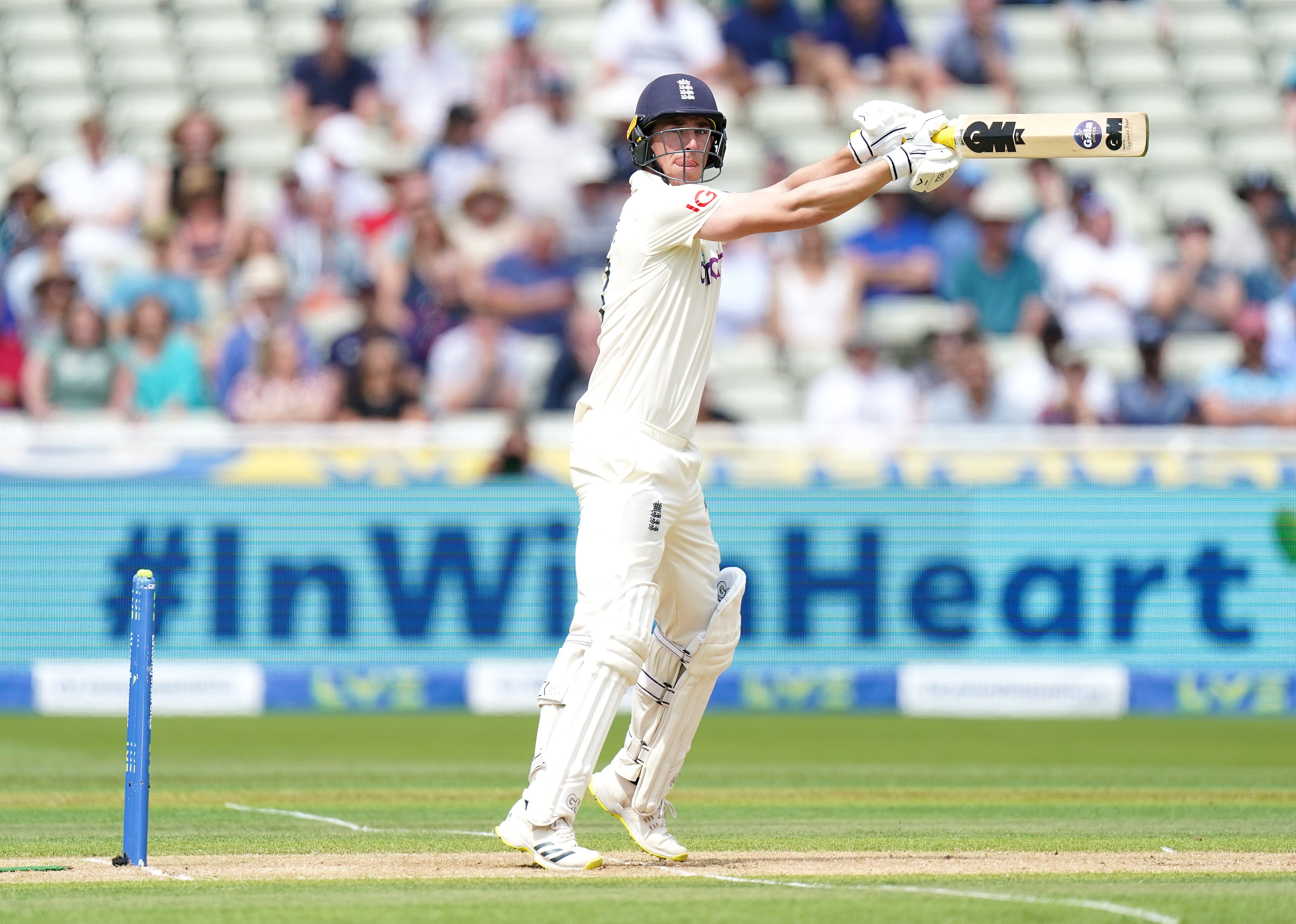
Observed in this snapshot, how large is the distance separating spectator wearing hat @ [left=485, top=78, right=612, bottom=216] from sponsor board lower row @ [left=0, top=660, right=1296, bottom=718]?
453 centimetres

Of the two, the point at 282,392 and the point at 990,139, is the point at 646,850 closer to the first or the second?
the point at 990,139

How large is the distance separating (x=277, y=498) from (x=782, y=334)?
4.24 metres

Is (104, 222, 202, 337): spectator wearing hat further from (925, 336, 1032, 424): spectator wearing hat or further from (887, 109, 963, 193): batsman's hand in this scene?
(887, 109, 963, 193): batsman's hand

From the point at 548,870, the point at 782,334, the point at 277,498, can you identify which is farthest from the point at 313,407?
the point at 548,870

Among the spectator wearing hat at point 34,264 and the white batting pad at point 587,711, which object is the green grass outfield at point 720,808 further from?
the spectator wearing hat at point 34,264

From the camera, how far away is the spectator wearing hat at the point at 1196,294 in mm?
15820

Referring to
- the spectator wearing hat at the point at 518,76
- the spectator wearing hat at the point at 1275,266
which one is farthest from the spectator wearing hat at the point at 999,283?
the spectator wearing hat at the point at 518,76

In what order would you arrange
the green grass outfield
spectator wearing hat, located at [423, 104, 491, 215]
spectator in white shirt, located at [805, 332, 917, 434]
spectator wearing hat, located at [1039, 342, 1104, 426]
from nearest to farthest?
the green grass outfield
spectator wearing hat, located at [1039, 342, 1104, 426]
spectator in white shirt, located at [805, 332, 917, 434]
spectator wearing hat, located at [423, 104, 491, 215]

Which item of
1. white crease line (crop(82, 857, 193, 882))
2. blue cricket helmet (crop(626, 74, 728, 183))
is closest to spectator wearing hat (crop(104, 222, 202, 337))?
white crease line (crop(82, 857, 193, 882))

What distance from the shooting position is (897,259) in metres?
15.9

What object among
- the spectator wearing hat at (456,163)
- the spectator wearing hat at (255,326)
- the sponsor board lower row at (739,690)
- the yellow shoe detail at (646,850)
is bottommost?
the sponsor board lower row at (739,690)

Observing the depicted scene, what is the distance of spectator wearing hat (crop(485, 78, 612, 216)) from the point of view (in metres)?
16.5

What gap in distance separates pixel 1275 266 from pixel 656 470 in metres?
11.3

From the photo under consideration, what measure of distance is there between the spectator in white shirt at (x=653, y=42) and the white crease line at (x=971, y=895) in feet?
37.1
